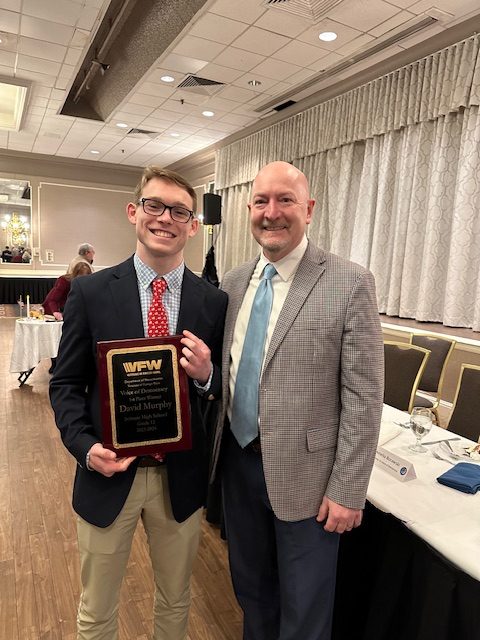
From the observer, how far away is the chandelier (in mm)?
11297

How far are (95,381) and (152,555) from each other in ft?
1.96

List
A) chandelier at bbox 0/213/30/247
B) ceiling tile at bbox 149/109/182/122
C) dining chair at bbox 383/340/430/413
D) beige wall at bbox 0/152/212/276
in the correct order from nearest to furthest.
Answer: dining chair at bbox 383/340/430/413 → ceiling tile at bbox 149/109/182/122 → beige wall at bbox 0/152/212/276 → chandelier at bbox 0/213/30/247

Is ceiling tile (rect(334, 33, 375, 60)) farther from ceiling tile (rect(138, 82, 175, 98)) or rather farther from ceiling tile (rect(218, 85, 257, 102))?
ceiling tile (rect(138, 82, 175, 98))

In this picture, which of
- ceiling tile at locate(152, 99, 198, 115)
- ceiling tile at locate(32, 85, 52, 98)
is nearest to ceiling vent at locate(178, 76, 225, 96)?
ceiling tile at locate(152, 99, 198, 115)

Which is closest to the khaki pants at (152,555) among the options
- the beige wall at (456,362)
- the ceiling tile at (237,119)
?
the beige wall at (456,362)

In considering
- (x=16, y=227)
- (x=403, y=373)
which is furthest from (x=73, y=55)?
(x=16, y=227)

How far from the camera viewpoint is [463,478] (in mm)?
1539

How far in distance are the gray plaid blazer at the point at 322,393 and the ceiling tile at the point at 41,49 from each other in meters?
5.06

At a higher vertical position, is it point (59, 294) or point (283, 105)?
point (283, 105)

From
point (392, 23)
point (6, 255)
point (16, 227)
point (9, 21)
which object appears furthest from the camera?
point (16, 227)

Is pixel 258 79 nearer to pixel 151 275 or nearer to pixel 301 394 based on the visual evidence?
pixel 151 275

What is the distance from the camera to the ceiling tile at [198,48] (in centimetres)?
438

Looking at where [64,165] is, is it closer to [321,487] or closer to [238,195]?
[238,195]

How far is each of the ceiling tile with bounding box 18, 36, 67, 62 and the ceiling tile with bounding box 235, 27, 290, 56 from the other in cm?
204
